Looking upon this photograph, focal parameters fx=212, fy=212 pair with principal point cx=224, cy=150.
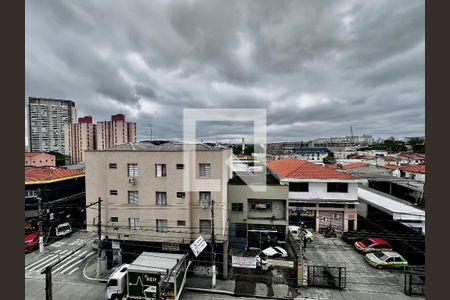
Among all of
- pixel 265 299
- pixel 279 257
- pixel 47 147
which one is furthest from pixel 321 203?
pixel 47 147

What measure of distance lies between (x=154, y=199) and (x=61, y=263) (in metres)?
10.3

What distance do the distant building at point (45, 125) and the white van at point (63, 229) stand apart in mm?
67799

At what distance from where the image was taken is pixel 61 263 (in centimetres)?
1748

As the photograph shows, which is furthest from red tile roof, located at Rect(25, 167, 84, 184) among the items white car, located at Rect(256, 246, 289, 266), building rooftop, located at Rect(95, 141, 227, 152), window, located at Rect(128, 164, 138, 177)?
white car, located at Rect(256, 246, 289, 266)

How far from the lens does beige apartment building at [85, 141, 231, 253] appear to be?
50.3ft

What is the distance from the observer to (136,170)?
1570cm

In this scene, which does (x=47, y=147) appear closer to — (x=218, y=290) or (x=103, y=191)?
(x=103, y=191)

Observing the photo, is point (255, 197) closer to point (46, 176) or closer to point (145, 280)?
point (145, 280)

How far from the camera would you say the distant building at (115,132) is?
5644 cm

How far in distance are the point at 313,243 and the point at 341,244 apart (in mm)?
2480

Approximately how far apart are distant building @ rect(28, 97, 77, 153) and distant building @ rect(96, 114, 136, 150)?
93.1 ft

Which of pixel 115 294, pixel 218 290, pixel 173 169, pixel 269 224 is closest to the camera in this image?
pixel 115 294

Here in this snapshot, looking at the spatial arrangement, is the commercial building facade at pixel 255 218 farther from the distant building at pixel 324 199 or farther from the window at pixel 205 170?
the window at pixel 205 170

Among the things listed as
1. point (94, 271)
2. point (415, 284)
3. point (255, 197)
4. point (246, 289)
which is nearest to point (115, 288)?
point (94, 271)
